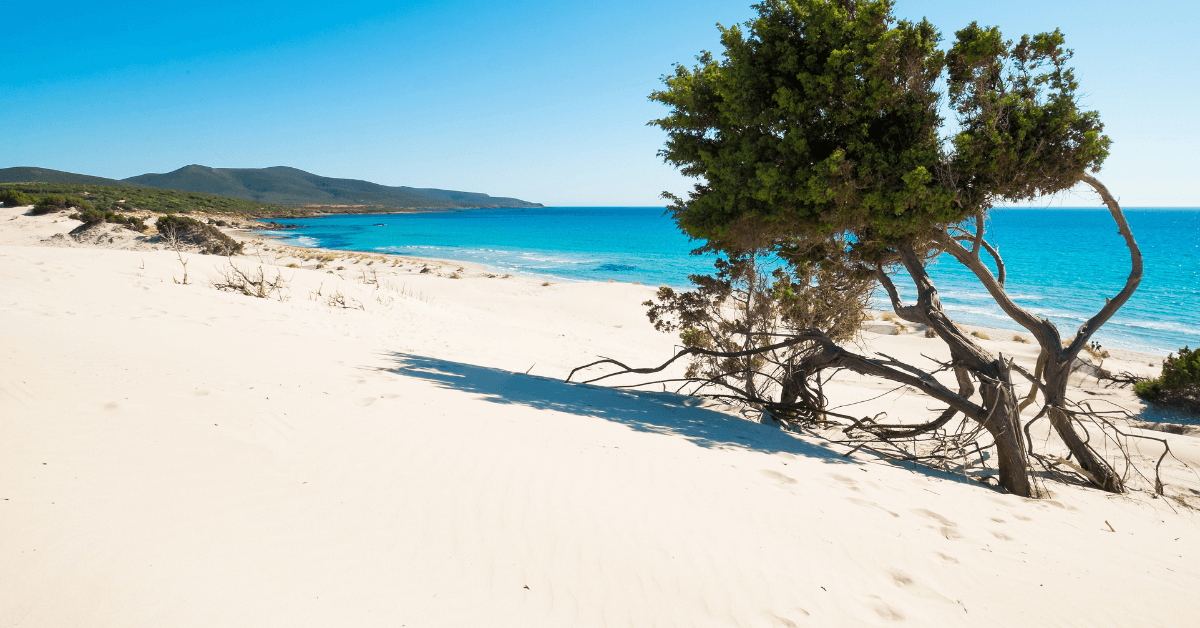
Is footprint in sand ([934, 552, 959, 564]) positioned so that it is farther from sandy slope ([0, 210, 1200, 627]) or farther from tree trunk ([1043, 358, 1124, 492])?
tree trunk ([1043, 358, 1124, 492])

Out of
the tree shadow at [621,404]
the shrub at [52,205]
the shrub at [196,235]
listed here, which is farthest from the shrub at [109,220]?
the tree shadow at [621,404]

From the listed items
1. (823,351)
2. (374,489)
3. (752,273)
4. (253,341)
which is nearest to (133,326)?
(253,341)

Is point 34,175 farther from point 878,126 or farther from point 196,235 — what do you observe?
point 878,126

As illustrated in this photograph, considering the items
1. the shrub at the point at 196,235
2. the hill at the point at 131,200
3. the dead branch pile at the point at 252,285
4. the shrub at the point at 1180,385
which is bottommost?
the shrub at the point at 1180,385

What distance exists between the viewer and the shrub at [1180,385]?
1070 cm

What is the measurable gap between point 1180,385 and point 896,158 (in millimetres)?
9905

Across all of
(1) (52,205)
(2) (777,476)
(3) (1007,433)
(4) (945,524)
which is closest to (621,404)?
(2) (777,476)

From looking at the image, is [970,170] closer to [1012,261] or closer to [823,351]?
[823,351]

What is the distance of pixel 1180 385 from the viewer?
10.9 m

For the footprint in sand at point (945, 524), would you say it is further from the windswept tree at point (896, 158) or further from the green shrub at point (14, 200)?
the green shrub at point (14, 200)

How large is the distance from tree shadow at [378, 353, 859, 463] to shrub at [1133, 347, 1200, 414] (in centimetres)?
948

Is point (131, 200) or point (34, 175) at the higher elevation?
point (34, 175)

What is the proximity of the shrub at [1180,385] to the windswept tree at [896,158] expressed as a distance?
6.28m

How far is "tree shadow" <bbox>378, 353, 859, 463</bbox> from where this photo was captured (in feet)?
21.0
